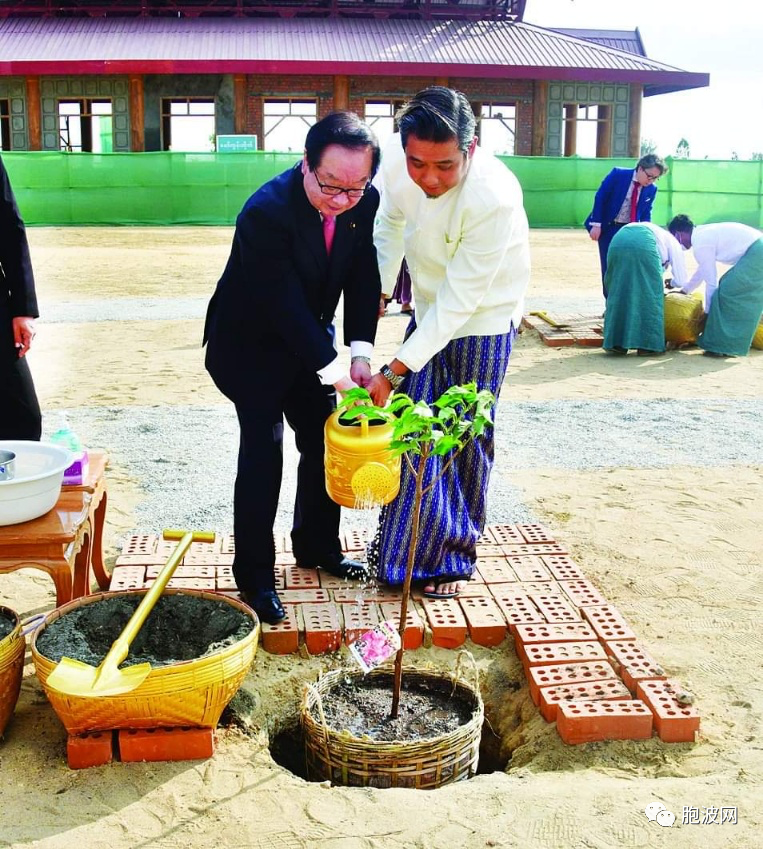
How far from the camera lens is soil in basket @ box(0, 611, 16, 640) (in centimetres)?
296

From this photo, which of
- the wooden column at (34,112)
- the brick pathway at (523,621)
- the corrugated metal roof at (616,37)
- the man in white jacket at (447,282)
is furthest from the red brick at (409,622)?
the corrugated metal roof at (616,37)

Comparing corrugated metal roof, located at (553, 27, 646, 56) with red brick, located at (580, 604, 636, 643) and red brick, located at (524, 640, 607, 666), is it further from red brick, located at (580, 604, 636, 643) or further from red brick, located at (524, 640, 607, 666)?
red brick, located at (524, 640, 607, 666)

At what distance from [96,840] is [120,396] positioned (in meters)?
4.90

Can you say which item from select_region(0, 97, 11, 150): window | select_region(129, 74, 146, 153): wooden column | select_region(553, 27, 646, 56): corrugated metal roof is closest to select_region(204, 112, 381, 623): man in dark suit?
select_region(129, 74, 146, 153): wooden column

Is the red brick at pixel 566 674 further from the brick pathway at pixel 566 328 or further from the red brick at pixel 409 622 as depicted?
the brick pathway at pixel 566 328

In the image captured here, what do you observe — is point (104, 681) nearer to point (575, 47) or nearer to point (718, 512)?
point (718, 512)

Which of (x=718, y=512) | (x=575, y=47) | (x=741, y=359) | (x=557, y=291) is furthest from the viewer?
(x=575, y=47)

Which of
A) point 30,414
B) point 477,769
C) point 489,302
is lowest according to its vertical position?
point 477,769

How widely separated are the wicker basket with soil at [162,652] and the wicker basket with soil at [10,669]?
0.05 meters

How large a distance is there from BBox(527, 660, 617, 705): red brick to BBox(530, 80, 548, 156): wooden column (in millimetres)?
22286

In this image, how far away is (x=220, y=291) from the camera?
3.37m

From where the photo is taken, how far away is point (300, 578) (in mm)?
3855

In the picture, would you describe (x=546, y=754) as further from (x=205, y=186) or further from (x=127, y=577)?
(x=205, y=186)

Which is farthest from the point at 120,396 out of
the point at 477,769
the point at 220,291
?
the point at 477,769
